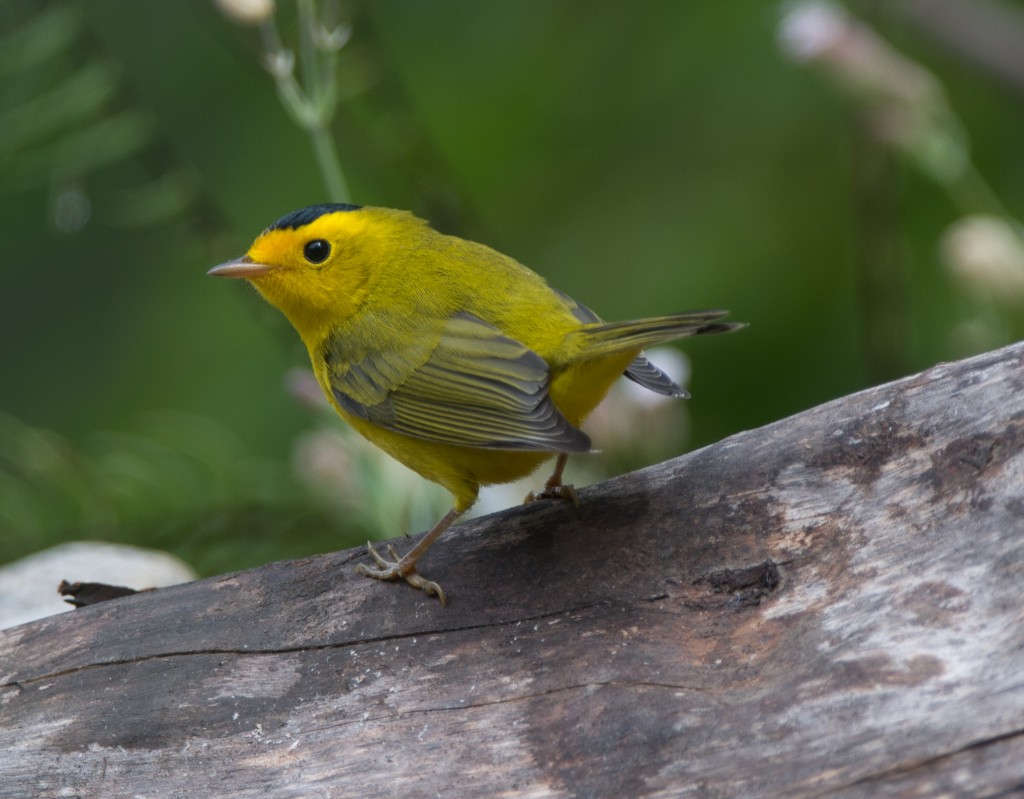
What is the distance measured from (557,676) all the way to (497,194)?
10.7 ft

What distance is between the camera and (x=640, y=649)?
7.92 feet

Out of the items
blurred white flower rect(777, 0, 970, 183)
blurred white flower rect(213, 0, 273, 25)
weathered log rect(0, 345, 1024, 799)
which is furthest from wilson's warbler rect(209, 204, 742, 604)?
blurred white flower rect(777, 0, 970, 183)

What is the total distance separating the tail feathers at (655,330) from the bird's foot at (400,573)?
0.63 meters

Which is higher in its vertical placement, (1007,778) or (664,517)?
(664,517)

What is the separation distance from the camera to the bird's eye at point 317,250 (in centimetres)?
326

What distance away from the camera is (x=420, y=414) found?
2.89 metres

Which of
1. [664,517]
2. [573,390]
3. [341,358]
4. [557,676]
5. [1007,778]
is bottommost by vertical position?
[1007,778]

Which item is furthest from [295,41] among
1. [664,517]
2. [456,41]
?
[664,517]

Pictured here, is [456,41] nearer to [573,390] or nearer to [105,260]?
[105,260]

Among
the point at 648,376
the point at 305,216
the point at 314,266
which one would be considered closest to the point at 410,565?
the point at 648,376

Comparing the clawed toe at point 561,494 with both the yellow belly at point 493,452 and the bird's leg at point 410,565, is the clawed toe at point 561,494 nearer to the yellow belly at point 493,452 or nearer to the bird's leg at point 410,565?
the yellow belly at point 493,452

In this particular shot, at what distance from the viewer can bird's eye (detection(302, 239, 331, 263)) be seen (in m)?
3.26

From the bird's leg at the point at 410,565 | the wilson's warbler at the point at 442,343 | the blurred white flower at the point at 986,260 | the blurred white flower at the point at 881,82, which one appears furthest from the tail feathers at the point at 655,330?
the blurred white flower at the point at 881,82

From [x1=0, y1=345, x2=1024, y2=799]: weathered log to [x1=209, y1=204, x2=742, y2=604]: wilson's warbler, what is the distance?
0.64 ft
